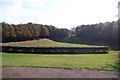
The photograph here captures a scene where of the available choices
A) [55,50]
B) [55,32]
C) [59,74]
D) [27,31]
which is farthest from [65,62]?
[55,32]

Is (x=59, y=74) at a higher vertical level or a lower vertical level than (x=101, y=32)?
lower

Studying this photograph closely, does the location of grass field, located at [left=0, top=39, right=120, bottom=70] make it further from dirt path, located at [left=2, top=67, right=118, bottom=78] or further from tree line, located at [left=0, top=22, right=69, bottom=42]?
tree line, located at [left=0, top=22, right=69, bottom=42]

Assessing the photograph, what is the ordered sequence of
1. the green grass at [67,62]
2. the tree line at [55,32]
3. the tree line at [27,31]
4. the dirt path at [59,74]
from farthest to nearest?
1. the tree line at [27,31]
2. the tree line at [55,32]
3. the green grass at [67,62]
4. the dirt path at [59,74]

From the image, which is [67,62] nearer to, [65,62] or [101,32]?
[65,62]

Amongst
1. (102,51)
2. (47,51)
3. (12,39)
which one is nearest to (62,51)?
(47,51)

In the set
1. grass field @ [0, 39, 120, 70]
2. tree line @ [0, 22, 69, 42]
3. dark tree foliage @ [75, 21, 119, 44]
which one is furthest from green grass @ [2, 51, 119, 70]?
tree line @ [0, 22, 69, 42]

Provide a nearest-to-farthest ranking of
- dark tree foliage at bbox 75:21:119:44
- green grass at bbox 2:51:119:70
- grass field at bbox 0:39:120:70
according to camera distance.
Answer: green grass at bbox 2:51:119:70 < grass field at bbox 0:39:120:70 < dark tree foliage at bbox 75:21:119:44

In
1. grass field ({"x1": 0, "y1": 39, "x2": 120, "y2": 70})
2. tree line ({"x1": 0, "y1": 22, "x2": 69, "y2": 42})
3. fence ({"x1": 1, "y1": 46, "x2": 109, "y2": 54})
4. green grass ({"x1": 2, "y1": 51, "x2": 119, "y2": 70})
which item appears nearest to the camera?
green grass ({"x1": 2, "y1": 51, "x2": 119, "y2": 70})

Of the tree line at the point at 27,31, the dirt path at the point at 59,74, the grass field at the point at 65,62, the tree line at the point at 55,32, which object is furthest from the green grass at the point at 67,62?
the tree line at the point at 27,31

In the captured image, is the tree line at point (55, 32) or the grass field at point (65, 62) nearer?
the grass field at point (65, 62)

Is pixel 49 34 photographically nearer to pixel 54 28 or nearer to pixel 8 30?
pixel 54 28

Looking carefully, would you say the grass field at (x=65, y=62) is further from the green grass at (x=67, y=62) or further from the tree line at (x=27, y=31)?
the tree line at (x=27, y=31)

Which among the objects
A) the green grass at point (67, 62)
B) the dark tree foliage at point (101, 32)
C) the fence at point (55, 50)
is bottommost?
the green grass at point (67, 62)

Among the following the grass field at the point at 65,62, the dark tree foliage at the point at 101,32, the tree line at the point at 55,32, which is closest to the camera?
the grass field at the point at 65,62
